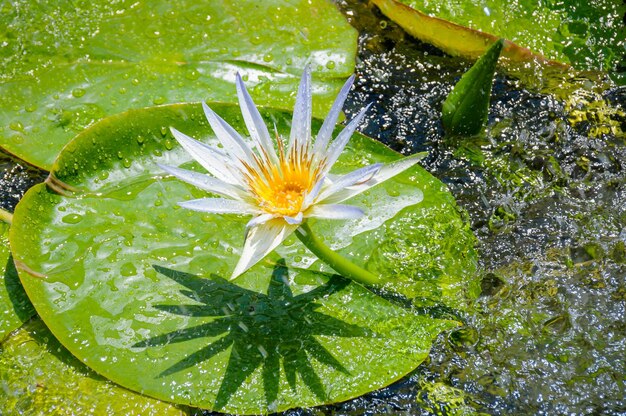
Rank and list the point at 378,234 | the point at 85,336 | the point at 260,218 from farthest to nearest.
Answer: the point at 378,234, the point at 85,336, the point at 260,218

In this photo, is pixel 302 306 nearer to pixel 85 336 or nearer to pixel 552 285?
pixel 85 336

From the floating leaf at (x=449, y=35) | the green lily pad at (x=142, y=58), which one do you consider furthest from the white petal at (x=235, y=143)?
the floating leaf at (x=449, y=35)

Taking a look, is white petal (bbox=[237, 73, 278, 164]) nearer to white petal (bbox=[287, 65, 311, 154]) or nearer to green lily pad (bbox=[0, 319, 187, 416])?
white petal (bbox=[287, 65, 311, 154])

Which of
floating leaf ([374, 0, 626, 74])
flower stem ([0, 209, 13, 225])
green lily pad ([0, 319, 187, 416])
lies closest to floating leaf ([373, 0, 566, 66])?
floating leaf ([374, 0, 626, 74])

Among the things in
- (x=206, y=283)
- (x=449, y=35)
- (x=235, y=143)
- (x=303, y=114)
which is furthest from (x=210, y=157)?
(x=449, y=35)

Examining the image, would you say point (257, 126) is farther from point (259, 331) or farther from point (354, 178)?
point (259, 331)

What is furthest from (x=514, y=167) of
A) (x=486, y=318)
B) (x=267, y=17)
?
(x=267, y=17)

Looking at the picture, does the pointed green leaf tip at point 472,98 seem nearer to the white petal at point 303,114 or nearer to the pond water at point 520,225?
the pond water at point 520,225
